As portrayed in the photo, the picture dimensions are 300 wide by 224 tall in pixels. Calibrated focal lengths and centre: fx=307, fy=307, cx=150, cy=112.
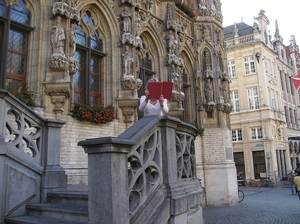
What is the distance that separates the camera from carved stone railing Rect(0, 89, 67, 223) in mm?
4926

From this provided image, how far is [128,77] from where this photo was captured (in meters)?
10.9

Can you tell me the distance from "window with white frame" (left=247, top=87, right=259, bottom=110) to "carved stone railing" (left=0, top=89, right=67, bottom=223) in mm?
28851

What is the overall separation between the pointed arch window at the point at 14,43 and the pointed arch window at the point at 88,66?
70.4 inches

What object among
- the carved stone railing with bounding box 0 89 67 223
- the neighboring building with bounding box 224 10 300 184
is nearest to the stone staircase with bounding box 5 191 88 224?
the carved stone railing with bounding box 0 89 67 223

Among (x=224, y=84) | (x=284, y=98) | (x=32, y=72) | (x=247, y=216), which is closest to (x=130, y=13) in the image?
(x=32, y=72)

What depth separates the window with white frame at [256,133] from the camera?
31.1 meters

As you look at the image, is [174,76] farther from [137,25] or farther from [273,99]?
[273,99]

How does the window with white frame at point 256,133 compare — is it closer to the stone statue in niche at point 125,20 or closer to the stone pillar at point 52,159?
the stone statue in niche at point 125,20

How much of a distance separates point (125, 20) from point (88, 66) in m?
2.33

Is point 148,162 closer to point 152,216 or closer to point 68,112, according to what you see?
point 152,216

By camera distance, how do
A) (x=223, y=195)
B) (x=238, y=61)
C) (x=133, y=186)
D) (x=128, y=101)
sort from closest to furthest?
1. (x=133, y=186)
2. (x=128, y=101)
3. (x=223, y=195)
4. (x=238, y=61)

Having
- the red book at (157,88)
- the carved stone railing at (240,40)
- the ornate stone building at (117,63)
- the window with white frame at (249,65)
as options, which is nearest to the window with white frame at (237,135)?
the window with white frame at (249,65)

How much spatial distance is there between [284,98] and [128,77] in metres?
30.4

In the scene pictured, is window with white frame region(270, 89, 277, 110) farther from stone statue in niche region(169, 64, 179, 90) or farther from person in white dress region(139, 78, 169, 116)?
person in white dress region(139, 78, 169, 116)
